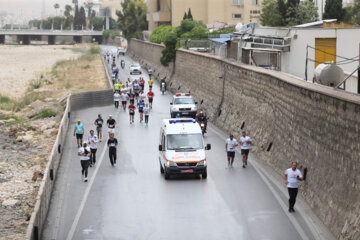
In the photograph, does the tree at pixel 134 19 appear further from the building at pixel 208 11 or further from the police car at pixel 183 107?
the police car at pixel 183 107

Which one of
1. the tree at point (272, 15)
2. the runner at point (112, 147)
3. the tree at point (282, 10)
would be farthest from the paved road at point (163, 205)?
the tree at point (282, 10)

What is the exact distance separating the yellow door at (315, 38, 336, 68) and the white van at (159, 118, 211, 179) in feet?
42.8

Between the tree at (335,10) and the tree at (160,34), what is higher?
the tree at (335,10)

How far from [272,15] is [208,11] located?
44.7 m

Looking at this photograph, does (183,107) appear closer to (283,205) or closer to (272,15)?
(283,205)

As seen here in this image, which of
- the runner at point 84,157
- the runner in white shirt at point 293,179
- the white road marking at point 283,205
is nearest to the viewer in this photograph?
the white road marking at point 283,205

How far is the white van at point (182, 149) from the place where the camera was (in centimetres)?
2419

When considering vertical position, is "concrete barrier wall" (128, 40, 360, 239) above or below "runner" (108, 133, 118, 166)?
above

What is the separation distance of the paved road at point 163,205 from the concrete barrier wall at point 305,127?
3.54 feet

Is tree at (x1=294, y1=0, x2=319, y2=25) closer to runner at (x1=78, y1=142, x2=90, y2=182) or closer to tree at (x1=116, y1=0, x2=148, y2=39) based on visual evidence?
runner at (x1=78, y1=142, x2=90, y2=182)

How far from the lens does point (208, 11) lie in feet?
361

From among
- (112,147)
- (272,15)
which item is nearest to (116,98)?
(112,147)

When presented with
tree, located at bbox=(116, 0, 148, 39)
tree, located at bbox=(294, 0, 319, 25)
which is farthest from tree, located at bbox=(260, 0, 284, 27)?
tree, located at bbox=(116, 0, 148, 39)

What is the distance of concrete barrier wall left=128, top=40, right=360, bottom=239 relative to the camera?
54.6 ft
